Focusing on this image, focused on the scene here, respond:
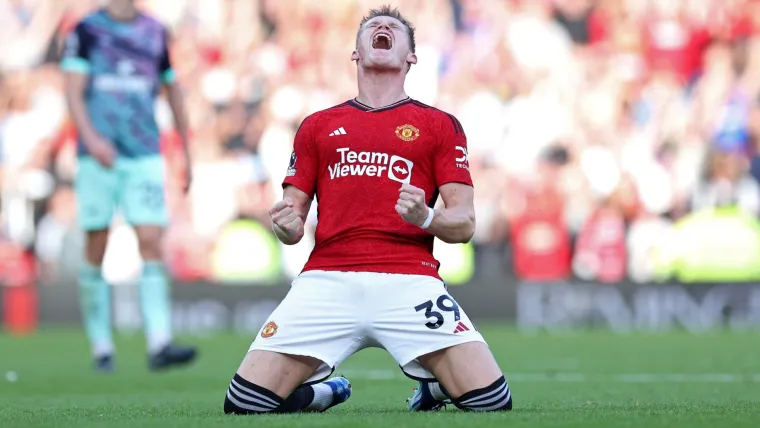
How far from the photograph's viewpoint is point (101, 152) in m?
8.52

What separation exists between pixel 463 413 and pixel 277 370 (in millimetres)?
752

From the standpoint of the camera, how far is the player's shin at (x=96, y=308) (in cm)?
892

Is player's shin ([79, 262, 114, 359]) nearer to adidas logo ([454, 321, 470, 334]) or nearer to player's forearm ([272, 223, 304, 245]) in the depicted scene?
player's forearm ([272, 223, 304, 245])

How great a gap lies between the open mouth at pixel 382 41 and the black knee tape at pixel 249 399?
150 centimetres

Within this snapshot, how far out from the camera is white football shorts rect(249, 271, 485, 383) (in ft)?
17.0

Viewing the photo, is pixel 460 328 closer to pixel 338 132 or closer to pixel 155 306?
pixel 338 132

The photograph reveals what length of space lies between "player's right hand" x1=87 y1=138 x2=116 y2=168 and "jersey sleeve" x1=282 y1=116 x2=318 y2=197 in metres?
3.26

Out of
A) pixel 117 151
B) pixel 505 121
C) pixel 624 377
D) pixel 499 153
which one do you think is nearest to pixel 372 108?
pixel 624 377

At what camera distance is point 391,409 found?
223 inches

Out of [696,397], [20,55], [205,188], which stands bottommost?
[696,397]

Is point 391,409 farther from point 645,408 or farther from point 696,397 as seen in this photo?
point 696,397

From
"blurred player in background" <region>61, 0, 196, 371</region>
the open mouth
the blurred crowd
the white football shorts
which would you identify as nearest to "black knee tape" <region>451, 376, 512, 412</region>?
the white football shorts

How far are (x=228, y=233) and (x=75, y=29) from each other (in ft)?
25.2

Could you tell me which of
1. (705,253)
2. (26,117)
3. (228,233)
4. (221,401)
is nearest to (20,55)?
(26,117)
